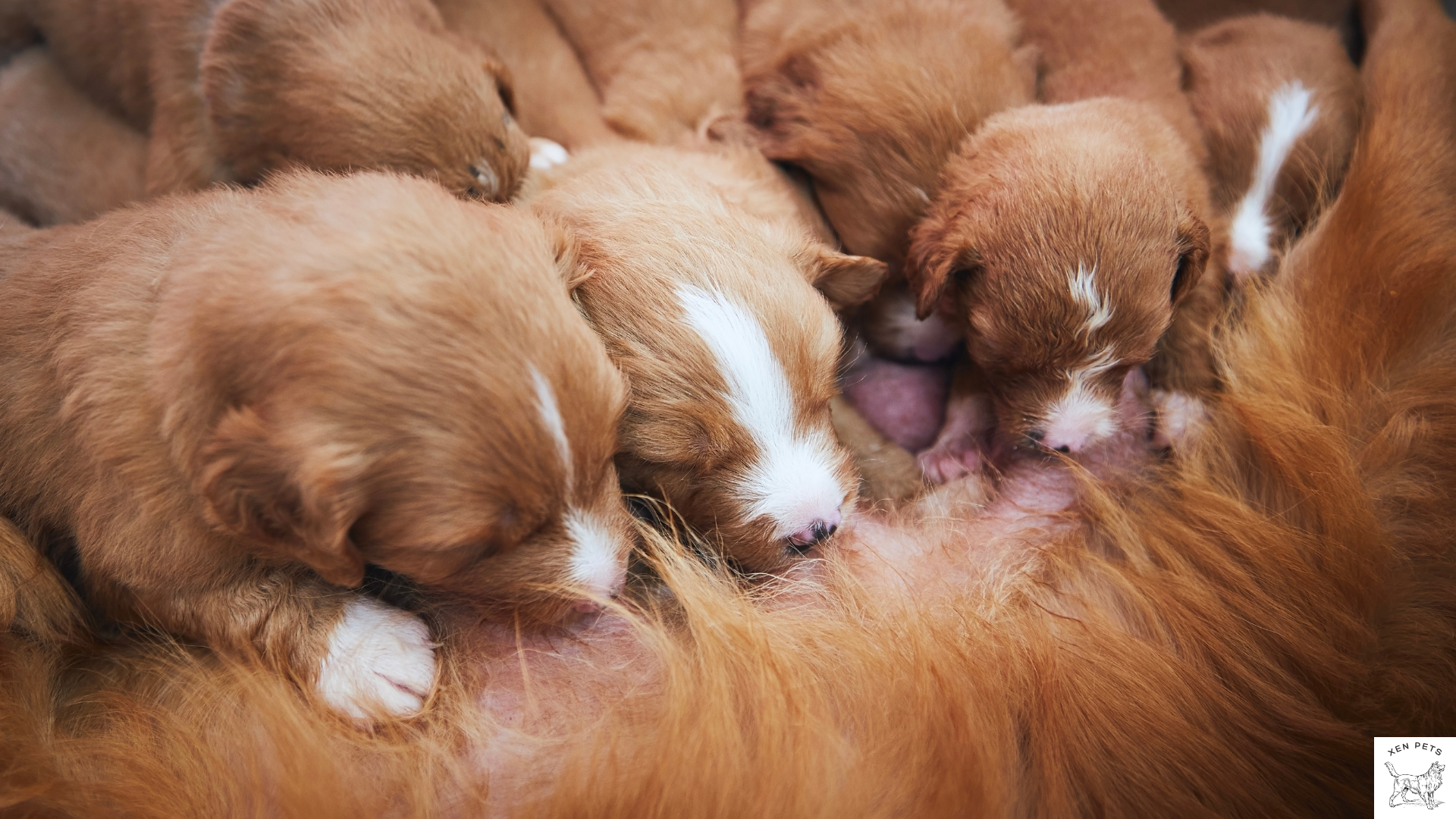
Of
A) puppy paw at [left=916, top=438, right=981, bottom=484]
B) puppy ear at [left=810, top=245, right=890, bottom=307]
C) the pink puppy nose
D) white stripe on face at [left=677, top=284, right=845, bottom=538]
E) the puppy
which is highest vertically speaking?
the puppy

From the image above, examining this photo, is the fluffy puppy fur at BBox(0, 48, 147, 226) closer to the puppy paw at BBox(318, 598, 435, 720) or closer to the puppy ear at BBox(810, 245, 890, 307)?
the puppy paw at BBox(318, 598, 435, 720)

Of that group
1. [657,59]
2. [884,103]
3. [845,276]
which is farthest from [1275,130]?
[657,59]

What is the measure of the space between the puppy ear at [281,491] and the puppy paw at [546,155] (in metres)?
1.24

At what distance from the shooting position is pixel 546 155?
2.47m

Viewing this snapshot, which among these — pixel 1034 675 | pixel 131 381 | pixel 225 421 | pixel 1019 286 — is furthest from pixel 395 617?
pixel 1019 286

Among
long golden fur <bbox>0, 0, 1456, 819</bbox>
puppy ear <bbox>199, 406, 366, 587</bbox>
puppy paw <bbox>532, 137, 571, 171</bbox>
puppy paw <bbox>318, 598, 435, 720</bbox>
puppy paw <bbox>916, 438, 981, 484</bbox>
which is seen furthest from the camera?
puppy paw <bbox>532, 137, 571, 171</bbox>

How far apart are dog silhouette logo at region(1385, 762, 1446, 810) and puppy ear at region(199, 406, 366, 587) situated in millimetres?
1725

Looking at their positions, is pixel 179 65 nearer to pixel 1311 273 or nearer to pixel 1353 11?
pixel 1311 273

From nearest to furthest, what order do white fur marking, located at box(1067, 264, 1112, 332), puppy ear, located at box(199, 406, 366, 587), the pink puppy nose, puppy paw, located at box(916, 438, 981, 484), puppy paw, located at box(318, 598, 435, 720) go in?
puppy ear, located at box(199, 406, 366, 587), puppy paw, located at box(318, 598, 435, 720), the pink puppy nose, white fur marking, located at box(1067, 264, 1112, 332), puppy paw, located at box(916, 438, 981, 484)

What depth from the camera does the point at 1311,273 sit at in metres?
1.92

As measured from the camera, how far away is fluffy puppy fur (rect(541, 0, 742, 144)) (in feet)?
8.44

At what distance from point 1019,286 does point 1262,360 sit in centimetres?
54

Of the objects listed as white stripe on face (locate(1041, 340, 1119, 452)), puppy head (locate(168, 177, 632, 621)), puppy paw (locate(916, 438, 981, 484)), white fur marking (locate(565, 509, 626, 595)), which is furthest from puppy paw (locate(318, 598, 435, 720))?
white stripe on face (locate(1041, 340, 1119, 452))

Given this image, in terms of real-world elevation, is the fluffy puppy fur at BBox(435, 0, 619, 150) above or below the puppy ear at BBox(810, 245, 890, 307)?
above
